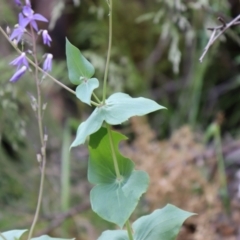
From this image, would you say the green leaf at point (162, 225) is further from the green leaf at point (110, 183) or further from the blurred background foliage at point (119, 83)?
the blurred background foliage at point (119, 83)

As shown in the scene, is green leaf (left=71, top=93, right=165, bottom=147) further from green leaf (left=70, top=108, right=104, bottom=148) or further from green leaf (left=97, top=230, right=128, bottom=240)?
green leaf (left=97, top=230, right=128, bottom=240)

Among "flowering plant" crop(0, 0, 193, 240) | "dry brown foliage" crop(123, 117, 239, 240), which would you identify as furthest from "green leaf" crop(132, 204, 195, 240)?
"dry brown foliage" crop(123, 117, 239, 240)

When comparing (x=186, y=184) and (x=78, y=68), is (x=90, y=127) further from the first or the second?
(x=186, y=184)

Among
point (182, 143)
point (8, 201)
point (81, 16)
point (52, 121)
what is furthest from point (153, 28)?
point (8, 201)

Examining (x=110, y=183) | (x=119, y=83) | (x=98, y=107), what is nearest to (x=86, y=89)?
(x=98, y=107)

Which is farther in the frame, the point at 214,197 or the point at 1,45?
the point at 1,45

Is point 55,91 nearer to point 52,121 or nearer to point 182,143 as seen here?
point 52,121

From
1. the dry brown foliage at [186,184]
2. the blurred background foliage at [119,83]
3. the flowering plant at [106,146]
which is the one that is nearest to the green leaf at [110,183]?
the flowering plant at [106,146]
